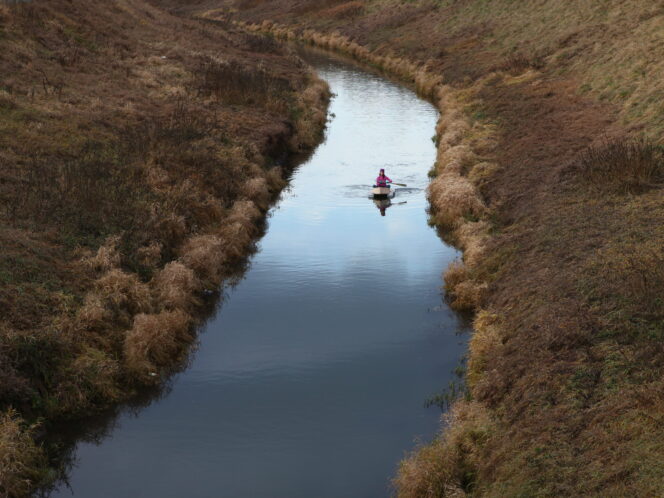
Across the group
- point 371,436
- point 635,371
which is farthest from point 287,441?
point 635,371

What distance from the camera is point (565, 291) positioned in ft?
57.2

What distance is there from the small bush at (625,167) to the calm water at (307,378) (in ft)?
18.1

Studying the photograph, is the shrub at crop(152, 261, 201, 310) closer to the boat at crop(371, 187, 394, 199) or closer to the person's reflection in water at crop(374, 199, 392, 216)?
the person's reflection in water at crop(374, 199, 392, 216)

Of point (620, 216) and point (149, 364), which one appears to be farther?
point (620, 216)

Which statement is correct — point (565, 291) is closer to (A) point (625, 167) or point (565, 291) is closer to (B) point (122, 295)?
(A) point (625, 167)

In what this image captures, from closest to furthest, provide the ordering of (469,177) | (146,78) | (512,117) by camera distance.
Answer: (469,177)
(512,117)
(146,78)

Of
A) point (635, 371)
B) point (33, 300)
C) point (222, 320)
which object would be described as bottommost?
point (222, 320)

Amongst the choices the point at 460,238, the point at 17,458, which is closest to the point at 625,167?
the point at 460,238

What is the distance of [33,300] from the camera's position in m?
17.7

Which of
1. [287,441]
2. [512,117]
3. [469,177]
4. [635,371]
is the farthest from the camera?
[512,117]

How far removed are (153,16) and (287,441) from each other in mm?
61179

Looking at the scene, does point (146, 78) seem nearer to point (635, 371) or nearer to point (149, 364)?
point (149, 364)

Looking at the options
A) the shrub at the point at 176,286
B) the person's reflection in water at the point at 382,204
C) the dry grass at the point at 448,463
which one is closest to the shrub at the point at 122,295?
the shrub at the point at 176,286

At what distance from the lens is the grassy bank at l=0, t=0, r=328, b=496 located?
1639cm
